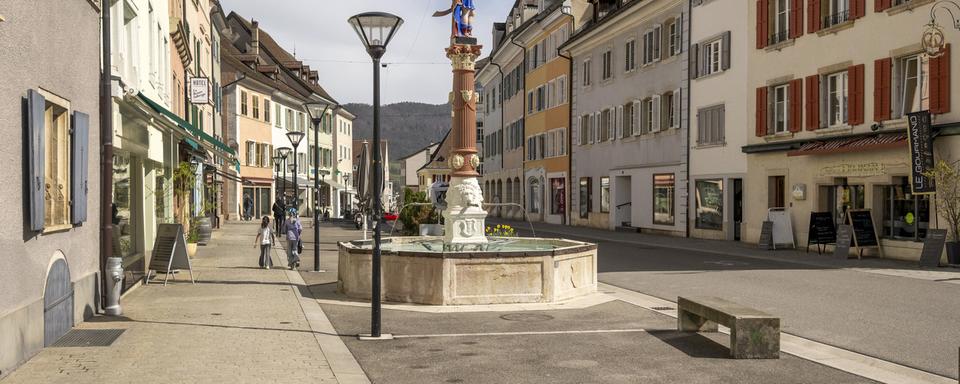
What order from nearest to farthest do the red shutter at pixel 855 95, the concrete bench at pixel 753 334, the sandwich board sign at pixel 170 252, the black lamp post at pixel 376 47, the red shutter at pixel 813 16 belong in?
the concrete bench at pixel 753 334, the black lamp post at pixel 376 47, the sandwich board sign at pixel 170 252, the red shutter at pixel 855 95, the red shutter at pixel 813 16

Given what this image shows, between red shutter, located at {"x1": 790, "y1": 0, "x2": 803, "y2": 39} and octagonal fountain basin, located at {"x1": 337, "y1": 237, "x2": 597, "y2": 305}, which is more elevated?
red shutter, located at {"x1": 790, "y1": 0, "x2": 803, "y2": 39}

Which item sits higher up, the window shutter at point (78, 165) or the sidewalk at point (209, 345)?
the window shutter at point (78, 165)

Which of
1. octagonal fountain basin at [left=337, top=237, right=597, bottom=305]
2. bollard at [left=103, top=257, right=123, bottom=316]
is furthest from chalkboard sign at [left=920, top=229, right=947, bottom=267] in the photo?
bollard at [left=103, top=257, right=123, bottom=316]

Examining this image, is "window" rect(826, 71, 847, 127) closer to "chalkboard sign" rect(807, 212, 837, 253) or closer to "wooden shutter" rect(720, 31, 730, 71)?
Result: "chalkboard sign" rect(807, 212, 837, 253)

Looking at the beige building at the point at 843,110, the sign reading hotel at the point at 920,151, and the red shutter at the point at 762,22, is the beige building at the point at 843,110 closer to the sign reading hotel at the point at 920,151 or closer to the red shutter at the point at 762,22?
the red shutter at the point at 762,22

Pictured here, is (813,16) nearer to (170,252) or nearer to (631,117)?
(631,117)

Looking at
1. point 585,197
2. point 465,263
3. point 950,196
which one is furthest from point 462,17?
point 585,197

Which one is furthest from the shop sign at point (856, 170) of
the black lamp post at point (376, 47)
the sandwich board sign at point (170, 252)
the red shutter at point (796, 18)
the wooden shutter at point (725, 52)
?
the sandwich board sign at point (170, 252)

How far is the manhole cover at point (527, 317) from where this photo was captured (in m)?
11.7

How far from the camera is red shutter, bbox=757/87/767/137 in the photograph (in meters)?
27.8

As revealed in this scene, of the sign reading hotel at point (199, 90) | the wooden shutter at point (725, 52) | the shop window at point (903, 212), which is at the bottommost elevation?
the shop window at point (903, 212)

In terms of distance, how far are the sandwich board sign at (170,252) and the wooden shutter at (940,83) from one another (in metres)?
16.4

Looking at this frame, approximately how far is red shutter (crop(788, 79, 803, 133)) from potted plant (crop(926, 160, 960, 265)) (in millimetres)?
6227

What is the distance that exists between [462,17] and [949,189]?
449 inches
